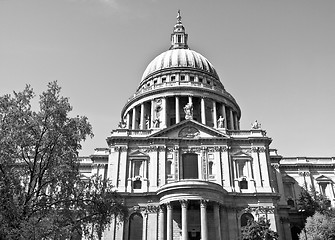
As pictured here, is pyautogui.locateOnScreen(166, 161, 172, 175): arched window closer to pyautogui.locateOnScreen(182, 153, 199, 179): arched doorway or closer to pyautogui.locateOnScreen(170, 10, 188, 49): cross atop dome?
pyautogui.locateOnScreen(182, 153, 199, 179): arched doorway

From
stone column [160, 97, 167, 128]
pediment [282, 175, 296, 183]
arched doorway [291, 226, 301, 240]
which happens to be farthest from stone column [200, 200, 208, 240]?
stone column [160, 97, 167, 128]

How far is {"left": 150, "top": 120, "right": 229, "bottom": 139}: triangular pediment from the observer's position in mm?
46559

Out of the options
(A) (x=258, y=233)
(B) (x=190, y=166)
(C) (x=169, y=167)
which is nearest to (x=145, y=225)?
(C) (x=169, y=167)

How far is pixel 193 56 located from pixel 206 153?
30.6 meters

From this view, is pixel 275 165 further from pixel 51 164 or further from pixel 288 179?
pixel 51 164

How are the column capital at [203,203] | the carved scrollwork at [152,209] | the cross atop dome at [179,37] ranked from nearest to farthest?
1. the column capital at [203,203]
2. the carved scrollwork at [152,209]
3. the cross atop dome at [179,37]

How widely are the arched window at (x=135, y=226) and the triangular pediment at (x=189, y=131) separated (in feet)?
34.6

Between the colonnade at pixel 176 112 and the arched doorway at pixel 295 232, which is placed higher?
the colonnade at pixel 176 112

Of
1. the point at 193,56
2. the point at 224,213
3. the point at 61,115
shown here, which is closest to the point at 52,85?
the point at 61,115

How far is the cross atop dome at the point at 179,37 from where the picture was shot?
3056 inches

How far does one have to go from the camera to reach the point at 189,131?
155 ft

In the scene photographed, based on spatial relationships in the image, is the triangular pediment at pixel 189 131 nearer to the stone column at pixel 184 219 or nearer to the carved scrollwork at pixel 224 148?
the carved scrollwork at pixel 224 148

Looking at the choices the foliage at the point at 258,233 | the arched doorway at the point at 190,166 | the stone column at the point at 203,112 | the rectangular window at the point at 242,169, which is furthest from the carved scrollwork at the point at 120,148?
the foliage at the point at 258,233

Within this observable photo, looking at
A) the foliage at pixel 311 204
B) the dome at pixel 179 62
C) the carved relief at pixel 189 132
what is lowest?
the foliage at pixel 311 204
